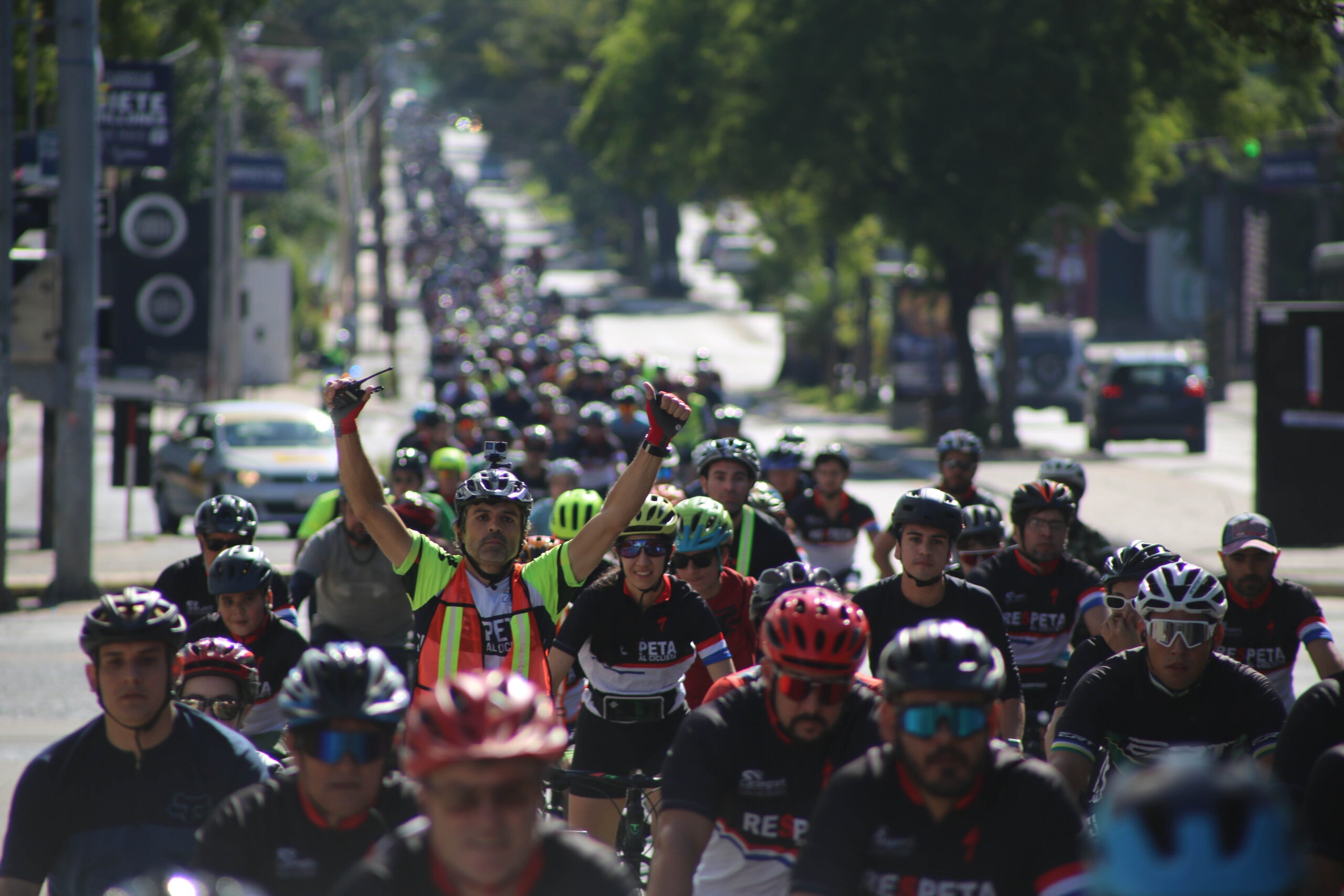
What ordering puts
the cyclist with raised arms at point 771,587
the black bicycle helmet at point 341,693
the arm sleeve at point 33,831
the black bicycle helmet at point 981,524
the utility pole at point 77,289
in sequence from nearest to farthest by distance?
the black bicycle helmet at point 341,693 < the arm sleeve at point 33,831 < the cyclist with raised arms at point 771,587 < the black bicycle helmet at point 981,524 < the utility pole at point 77,289

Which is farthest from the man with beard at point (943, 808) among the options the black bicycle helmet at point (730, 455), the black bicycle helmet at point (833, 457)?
the black bicycle helmet at point (833, 457)

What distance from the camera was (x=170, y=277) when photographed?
23.8m

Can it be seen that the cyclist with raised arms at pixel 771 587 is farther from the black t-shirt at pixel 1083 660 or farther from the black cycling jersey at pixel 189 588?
the black cycling jersey at pixel 189 588

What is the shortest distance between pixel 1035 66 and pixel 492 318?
2774cm

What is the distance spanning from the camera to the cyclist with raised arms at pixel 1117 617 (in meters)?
6.98

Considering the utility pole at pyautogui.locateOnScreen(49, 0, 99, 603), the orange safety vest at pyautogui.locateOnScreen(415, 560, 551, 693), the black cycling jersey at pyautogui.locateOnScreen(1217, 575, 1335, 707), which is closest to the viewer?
the orange safety vest at pyautogui.locateOnScreen(415, 560, 551, 693)

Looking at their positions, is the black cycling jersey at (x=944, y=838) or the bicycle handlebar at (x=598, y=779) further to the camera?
the bicycle handlebar at (x=598, y=779)

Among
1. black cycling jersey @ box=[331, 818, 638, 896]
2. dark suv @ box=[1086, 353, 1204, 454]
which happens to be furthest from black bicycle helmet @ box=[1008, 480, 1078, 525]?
dark suv @ box=[1086, 353, 1204, 454]

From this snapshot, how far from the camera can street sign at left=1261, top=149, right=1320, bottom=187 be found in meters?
31.1

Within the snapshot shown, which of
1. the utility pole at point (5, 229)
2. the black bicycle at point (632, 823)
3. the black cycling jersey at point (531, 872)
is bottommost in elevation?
the black bicycle at point (632, 823)

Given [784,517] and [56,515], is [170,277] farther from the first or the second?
[784,517]

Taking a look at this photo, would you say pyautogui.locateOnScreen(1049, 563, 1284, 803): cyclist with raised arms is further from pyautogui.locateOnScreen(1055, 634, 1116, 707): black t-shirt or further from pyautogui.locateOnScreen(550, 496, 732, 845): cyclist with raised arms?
pyautogui.locateOnScreen(550, 496, 732, 845): cyclist with raised arms

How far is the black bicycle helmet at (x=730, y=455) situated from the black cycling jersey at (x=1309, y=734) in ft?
16.0

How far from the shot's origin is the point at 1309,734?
480 centimetres
